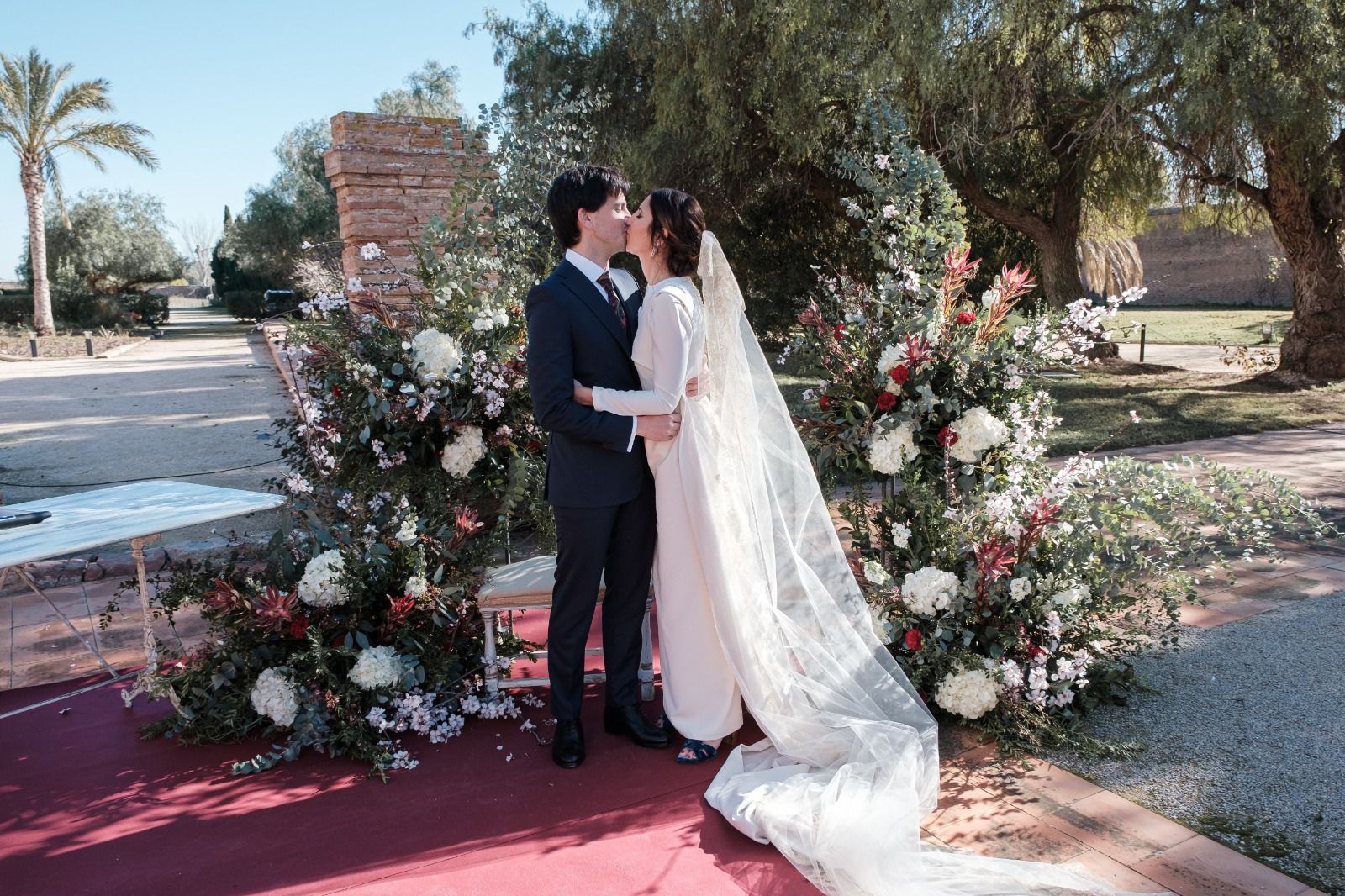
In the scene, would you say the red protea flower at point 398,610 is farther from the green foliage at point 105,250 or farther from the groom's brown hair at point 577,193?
the green foliage at point 105,250

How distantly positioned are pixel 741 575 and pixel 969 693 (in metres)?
0.88

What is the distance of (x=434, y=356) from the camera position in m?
4.00

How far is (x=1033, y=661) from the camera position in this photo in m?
3.44

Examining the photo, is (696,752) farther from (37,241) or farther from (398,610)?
(37,241)

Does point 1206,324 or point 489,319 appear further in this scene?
point 1206,324

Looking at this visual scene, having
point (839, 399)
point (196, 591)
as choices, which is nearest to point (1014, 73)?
point (839, 399)

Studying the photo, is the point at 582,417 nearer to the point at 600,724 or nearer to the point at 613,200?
the point at 613,200

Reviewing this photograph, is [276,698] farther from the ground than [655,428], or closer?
closer

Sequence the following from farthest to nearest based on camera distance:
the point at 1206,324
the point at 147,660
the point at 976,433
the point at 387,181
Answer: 1. the point at 1206,324
2. the point at 387,181
3. the point at 147,660
4. the point at 976,433

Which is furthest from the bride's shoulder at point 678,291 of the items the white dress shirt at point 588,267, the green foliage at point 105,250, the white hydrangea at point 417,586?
the green foliage at point 105,250

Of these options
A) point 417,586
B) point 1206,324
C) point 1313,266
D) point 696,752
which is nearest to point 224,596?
point 417,586

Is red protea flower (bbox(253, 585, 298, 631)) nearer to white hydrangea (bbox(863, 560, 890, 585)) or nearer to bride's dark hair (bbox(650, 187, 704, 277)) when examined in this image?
bride's dark hair (bbox(650, 187, 704, 277))

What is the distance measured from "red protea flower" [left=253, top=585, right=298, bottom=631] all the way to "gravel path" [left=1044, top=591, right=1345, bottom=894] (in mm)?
2738

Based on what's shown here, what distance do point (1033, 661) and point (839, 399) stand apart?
122 centimetres
